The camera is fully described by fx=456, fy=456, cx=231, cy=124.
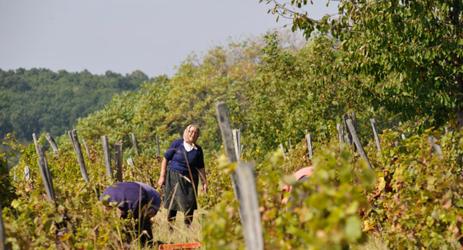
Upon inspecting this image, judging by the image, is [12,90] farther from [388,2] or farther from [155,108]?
[388,2]

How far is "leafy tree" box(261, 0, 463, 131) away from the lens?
6.04 meters

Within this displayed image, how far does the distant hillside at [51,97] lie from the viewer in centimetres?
7564

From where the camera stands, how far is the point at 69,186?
13.0 ft

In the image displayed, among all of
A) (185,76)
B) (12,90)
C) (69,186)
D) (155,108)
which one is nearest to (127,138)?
(155,108)

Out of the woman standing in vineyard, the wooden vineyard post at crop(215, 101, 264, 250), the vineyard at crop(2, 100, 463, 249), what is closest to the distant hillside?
the woman standing in vineyard

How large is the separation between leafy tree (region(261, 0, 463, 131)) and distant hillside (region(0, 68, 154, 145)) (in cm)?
6929

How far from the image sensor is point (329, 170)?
2371mm

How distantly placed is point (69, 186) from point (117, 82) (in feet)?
272

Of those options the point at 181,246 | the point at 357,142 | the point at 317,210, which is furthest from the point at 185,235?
the point at 317,210

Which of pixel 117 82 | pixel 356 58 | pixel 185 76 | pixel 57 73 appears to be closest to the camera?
pixel 356 58

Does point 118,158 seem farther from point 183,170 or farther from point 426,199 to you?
point 426,199

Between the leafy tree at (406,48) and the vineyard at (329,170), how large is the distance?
0.02m

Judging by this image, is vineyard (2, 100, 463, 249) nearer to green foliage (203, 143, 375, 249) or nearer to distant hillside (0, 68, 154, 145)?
green foliage (203, 143, 375, 249)

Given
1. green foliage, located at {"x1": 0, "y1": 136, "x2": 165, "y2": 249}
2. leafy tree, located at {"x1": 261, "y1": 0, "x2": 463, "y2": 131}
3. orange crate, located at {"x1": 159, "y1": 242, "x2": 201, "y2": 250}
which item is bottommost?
orange crate, located at {"x1": 159, "y1": 242, "x2": 201, "y2": 250}
